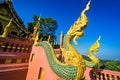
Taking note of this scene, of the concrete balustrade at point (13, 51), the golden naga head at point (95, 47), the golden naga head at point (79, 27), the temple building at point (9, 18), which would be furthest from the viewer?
the temple building at point (9, 18)

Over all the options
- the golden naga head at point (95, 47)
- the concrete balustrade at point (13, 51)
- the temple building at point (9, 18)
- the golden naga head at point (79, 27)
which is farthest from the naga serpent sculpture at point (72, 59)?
the temple building at point (9, 18)

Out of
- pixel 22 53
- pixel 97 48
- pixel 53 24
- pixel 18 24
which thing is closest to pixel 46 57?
pixel 22 53

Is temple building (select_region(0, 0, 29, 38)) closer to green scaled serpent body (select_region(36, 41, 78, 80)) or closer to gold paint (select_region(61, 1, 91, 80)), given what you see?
green scaled serpent body (select_region(36, 41, 78, 80))

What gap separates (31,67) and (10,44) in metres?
1.25

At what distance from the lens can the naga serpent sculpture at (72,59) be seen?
12.0 ft

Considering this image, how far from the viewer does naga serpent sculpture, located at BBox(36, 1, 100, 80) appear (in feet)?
12.0

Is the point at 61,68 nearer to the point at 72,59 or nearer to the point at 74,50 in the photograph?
the point at 72,59

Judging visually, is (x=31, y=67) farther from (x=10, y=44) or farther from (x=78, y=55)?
(x=78, y=55)

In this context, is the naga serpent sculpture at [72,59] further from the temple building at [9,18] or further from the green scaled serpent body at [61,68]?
the temple building at [9,18]

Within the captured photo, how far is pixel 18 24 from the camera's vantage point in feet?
48.4

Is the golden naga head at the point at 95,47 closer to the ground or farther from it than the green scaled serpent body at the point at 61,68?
farther from it

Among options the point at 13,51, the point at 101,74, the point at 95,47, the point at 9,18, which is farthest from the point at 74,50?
the point at 9,18

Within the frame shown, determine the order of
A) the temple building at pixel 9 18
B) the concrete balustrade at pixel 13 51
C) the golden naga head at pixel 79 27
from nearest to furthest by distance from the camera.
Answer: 1. the golden naga head at pixel 79 27
2. the concrete balustrade at pixel 13 51
3. the temple building at pixel 9 18

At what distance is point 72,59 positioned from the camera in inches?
150
